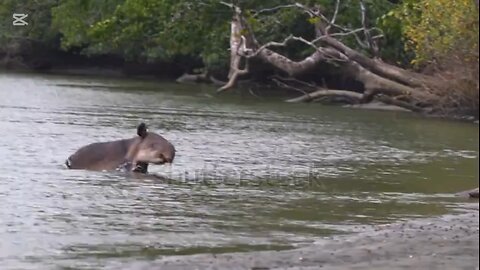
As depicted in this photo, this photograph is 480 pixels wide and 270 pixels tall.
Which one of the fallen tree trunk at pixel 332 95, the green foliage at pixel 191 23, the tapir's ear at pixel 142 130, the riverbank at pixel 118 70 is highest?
the green foliage at pixel 191 23

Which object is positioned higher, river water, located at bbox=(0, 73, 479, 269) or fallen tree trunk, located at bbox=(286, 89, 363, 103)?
fallen tree trunk, located at bbox=(286, 89, 363, 103)

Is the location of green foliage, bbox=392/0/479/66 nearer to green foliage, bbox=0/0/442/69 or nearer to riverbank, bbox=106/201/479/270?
green foliage, bbox=0/0/442/69

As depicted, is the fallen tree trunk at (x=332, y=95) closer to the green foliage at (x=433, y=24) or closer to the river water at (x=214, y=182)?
the green foliage at (x=433, y=24)

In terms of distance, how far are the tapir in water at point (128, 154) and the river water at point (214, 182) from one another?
24 centimetres

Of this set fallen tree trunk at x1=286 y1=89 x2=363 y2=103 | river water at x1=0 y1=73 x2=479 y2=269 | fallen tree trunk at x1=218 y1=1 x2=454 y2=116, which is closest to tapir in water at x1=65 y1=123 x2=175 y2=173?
river water at x1=0 y1=73 x2=479 y2=269

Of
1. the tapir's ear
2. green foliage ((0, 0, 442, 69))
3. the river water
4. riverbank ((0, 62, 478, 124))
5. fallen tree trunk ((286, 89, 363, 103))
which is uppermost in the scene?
green foliage ((0, 0, 442, 69))

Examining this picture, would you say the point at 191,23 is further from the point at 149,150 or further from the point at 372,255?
the point at 372,255

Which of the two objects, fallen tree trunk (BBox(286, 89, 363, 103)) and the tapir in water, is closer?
the tapir in water

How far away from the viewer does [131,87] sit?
1559 inches

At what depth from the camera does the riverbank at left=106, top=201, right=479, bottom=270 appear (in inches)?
344

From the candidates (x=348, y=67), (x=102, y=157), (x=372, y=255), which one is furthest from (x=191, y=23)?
(x=372, y=255)

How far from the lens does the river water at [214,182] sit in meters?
10.1

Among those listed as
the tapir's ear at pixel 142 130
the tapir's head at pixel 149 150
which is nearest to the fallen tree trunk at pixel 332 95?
the tapir's head at pixel 149 150

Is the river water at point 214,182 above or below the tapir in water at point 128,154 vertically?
below
